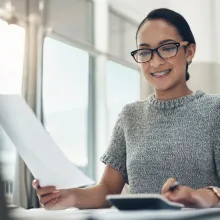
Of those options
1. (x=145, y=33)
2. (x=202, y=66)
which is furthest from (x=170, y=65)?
(x=202, y=66)

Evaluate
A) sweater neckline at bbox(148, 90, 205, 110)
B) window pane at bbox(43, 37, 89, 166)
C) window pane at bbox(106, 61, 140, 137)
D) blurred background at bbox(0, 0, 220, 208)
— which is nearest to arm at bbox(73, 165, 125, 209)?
sweater neckline at bbox(148, 90, 205, 110)

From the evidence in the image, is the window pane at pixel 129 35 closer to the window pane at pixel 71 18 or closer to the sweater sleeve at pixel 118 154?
the window pane at pixel 71 18

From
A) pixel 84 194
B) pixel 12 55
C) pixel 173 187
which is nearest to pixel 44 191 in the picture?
pixel 84 194

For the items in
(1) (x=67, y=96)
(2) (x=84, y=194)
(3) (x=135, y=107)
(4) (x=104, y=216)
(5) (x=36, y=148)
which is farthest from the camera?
(1) (x=67, y=96)

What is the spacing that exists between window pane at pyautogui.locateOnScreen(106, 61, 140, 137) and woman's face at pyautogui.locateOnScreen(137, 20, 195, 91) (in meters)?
1.97

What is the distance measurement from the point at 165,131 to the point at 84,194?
0.87 feet

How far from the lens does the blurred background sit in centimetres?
252

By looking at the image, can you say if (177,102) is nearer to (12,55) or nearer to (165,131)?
(165,131)

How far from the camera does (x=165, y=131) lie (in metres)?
1.05

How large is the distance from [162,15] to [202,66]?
153 cm

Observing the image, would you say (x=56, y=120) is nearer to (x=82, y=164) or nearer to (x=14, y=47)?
(x=82, y=164)

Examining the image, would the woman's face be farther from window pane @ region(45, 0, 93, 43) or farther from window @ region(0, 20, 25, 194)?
window pane @ region(45, 0, 93, 43)

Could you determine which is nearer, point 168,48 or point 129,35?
point 168,48

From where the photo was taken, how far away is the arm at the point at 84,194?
2.69 feet
